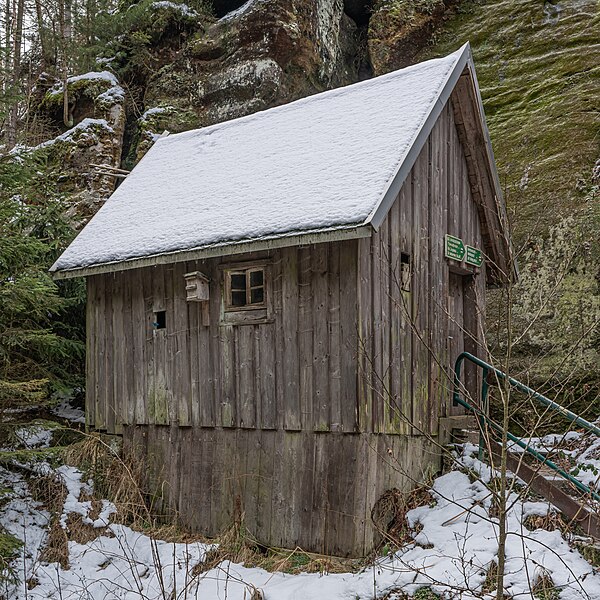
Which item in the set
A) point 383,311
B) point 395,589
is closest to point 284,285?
point 383,311

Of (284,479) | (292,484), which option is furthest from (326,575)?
(284,479)

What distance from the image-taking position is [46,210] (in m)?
11.6

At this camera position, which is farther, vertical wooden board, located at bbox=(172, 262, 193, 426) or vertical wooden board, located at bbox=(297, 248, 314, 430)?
vertical wooden board, located at bbox=(172, 262, 193, 426)

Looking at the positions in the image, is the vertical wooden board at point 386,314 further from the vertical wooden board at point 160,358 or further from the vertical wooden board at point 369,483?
the vertical wooden board at point 160,358

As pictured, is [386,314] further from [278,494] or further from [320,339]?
[278,494]

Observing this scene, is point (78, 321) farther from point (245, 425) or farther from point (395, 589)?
point (395, 589)

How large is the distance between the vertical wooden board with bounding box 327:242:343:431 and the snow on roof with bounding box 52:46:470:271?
25.7 inches

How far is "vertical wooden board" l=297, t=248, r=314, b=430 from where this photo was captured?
25.6 feet

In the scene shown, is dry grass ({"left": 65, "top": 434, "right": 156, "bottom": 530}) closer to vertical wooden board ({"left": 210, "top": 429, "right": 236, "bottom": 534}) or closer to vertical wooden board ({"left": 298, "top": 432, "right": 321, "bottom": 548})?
vertical wooden board ({"left": 210, "top": 429, "right": 236, "bottom": 534})

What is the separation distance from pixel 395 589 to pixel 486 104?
12497 millimetres

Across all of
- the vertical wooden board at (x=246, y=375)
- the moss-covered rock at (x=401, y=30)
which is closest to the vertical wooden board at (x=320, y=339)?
the vertical wooden board at (x=246, y=375)

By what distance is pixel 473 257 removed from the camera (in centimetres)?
1025

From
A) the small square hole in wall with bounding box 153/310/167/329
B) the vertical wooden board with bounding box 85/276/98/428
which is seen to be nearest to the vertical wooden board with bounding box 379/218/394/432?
the small square hole in wall with bounding box 153/310/167/329

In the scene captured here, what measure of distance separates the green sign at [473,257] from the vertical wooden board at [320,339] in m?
3.10
